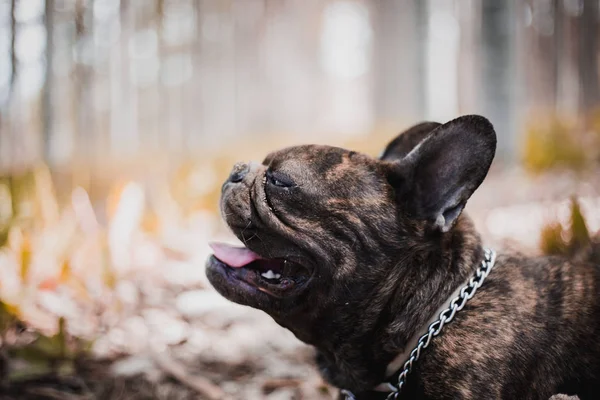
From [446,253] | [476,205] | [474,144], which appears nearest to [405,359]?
[446,253]

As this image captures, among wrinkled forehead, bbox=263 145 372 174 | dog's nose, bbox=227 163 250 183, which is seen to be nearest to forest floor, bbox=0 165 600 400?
wrinkled forehead, bbox=263 145 372 174

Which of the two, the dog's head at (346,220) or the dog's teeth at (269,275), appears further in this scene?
the dog's teeth at (269,275)

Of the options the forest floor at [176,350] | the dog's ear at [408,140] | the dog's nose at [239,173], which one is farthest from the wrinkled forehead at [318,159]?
the forest floor at [176,350]

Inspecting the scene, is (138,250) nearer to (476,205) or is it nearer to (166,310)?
(166,310)

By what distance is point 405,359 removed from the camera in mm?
1934

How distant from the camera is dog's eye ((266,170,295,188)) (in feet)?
6.76

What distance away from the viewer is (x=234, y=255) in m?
2.24

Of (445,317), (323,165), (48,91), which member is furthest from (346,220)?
(48,91)

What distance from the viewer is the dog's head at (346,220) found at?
1985mm

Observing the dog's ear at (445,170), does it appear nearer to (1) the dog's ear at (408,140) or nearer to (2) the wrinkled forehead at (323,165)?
(2) the wrinkled forehead at (323,165)

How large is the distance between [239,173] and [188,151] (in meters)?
4.39

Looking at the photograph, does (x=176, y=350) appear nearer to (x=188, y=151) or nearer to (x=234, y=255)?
(x=234, y=255)

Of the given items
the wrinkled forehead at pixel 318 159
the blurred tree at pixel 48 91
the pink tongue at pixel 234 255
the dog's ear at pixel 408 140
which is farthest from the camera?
the blurred tree at pixel 48 91

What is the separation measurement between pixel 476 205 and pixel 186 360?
4.23m
